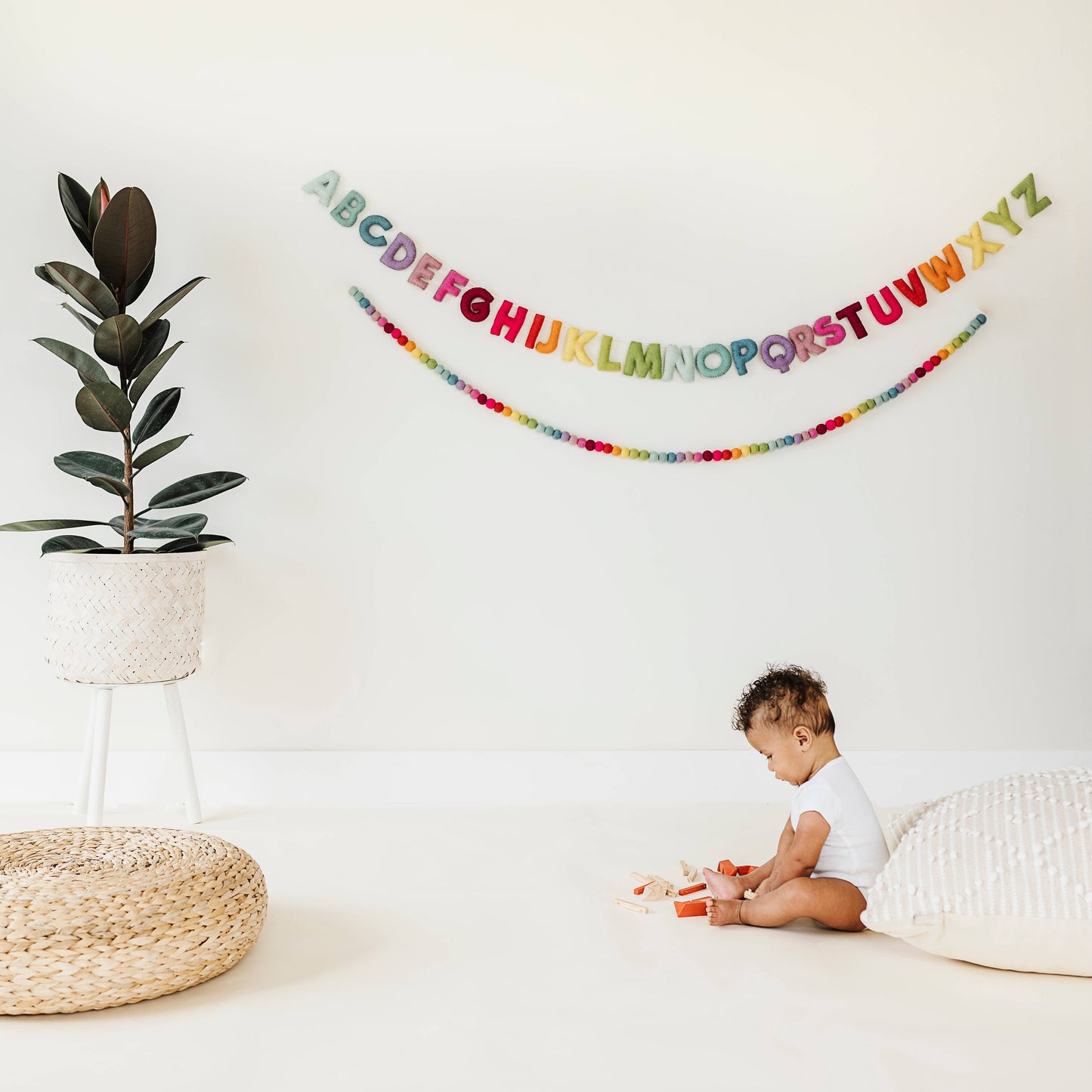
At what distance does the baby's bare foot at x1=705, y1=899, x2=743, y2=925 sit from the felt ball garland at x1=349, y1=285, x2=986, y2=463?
1.11 metres

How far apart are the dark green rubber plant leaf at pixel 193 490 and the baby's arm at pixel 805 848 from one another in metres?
1.28

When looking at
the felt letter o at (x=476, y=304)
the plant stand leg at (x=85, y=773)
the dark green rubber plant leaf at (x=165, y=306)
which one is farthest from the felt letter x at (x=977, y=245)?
the plant stand leg at (x=85, y=773)

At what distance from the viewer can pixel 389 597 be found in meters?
2.42

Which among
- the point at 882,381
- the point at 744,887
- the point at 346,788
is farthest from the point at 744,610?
the point at 346,788

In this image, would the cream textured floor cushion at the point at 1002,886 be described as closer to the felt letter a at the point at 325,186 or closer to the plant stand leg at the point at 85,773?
the plant stand leg at the point at 85,773

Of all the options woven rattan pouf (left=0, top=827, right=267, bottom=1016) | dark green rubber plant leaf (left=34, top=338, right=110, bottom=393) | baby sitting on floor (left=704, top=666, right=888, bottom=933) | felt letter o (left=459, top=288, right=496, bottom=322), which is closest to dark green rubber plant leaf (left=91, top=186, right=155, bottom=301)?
dark green rubber plant leaf (left=34, top=338, right=110, bottom=393)

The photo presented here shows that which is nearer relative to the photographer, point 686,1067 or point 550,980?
point 686,1067

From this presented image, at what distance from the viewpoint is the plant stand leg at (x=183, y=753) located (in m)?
2.17

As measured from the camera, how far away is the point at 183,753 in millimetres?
2174

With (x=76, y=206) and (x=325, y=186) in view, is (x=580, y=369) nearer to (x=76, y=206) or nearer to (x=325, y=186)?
(x=325, y=186)

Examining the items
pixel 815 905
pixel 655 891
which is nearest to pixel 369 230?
pixel 655 891

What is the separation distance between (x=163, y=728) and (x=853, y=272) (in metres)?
1.92

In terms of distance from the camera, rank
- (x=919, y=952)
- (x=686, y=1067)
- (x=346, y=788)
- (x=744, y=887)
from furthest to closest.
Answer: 1. (x=346, y=788)
2. (x=744, y=887)
3. (x=919, y=952)
4. (x=686, y=1067)

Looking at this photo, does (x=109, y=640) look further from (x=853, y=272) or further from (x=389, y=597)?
(x=853, y=272)
